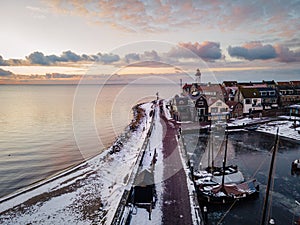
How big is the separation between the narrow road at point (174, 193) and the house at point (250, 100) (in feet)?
86.4

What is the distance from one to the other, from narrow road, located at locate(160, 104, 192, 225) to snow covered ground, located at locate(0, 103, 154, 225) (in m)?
3.20

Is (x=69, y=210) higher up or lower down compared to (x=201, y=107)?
lower down

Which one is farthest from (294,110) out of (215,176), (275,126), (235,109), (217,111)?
(215,176)

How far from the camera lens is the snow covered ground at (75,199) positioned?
14484 millimetres

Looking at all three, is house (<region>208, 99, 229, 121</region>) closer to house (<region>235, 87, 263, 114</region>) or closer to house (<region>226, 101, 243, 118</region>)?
house (<region>226, 101, 243, 118</region>)

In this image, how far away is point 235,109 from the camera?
43.2m

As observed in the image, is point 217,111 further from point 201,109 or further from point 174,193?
point 174,193

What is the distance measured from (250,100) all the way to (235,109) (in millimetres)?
4329

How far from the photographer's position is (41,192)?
59.8ft

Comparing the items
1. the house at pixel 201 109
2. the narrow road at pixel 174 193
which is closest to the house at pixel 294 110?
the house at pixel 201 109

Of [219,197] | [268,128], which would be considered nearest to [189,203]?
[219,197]

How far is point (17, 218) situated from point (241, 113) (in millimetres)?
39458

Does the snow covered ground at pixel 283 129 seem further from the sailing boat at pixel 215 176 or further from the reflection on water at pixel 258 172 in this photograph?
the sailing boat at pixel 215 176

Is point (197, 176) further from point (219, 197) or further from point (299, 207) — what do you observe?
point (299, 207)
